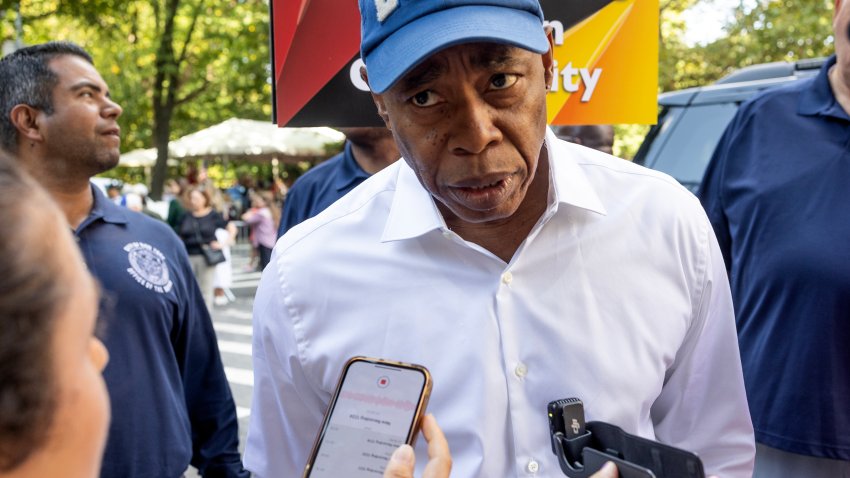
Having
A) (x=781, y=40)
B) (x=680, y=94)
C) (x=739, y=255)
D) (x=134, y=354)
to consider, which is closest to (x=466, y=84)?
(x=739, y=255)

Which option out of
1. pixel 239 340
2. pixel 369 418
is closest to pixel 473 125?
pixel 369 418

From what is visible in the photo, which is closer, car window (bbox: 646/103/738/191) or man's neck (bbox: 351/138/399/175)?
man's neck (bbox: 351/138/399/175)

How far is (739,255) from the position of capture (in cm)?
280

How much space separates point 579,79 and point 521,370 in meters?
1.23

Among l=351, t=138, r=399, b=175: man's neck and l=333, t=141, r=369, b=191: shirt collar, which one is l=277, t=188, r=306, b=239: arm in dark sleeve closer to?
l=333, t=141, r=369, b=191: shirt collar

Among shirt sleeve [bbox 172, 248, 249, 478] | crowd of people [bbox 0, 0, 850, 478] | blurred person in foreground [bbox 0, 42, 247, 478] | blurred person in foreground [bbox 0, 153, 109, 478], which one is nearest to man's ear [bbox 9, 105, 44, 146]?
blurred person in foreground [bbox 0, 42, 247, 478]

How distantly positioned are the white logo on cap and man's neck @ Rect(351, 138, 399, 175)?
6.29 ft

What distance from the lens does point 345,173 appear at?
3799mm

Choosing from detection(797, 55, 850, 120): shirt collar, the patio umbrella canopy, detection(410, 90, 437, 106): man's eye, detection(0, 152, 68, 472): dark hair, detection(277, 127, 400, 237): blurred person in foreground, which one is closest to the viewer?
detection(0, 152, 68, 472): dark hair

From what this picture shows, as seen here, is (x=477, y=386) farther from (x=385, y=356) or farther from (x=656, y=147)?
(x=656, y=147)

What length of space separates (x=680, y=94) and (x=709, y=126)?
1.70 ft

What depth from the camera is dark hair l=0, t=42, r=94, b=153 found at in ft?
10.9

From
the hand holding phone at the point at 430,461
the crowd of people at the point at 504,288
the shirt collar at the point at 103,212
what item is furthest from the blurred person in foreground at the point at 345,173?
the hand holding phone at the point at 430,461

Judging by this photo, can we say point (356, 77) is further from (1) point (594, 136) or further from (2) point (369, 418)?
(1) point (594, 136)
